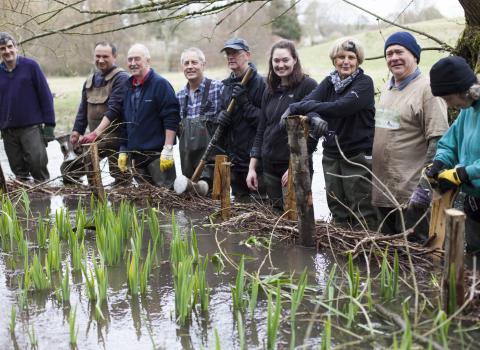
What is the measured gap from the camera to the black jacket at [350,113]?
5.35 meters

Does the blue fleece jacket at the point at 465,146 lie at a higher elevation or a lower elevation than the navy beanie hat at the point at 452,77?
lower

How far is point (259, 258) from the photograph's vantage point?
16.6 feet

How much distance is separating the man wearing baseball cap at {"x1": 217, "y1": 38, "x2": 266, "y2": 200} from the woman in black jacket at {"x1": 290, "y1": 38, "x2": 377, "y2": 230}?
0.97 m

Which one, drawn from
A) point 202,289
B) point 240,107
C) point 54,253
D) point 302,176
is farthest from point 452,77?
point 240,107

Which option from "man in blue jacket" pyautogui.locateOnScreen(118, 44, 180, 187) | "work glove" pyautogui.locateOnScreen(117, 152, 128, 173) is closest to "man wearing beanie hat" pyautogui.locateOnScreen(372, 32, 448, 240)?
"man in blue jacket" pyautogui.locateOnScreen(118, 44, 180, 187)

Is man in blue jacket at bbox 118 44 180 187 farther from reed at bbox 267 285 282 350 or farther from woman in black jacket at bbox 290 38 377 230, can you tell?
reed at bbox 267 285 282 350

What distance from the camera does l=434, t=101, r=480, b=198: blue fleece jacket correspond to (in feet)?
13.5

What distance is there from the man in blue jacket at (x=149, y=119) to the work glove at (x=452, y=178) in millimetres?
3376

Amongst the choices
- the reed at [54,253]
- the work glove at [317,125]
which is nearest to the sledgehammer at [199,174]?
the work glove at [317,125]

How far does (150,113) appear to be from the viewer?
7148 mm

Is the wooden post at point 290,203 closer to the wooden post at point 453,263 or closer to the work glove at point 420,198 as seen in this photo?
the work glove at point 420,198

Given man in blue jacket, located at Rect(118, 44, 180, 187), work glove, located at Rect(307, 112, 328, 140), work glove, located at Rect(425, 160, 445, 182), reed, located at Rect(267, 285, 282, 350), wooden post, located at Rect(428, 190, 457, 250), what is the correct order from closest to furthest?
reed, located at Rect(267, 285, 282, 350)
wooden post, located at Rect(428, 190, 457, 250)
work glove, located at Rect(425, 160, 445, 182)
work glove, located at Rect(307, 112, 328, 140)
man in blue jacket, located at Rect(118, 44, 180, 187)

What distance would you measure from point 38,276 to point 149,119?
3153 millimetres

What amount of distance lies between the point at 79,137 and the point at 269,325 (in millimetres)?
4908
